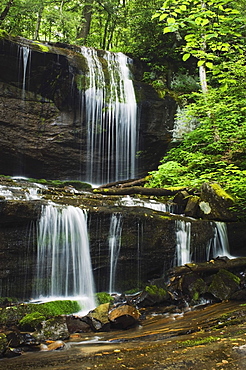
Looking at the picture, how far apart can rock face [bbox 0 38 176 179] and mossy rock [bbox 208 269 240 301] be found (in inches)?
358

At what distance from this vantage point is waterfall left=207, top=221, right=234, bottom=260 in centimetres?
836

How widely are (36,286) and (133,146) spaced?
32.6ft

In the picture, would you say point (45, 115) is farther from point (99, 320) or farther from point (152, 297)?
point (99, 320)

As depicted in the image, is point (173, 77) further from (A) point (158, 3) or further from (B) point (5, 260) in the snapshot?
(B) point (5, 260)

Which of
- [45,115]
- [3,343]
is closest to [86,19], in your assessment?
[45,115]

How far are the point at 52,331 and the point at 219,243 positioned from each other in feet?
18.2

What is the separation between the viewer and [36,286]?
21.0 ft

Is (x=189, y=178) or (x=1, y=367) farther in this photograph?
(x=189, y=178)

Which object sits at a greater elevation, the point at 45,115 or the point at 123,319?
the point at 45,115

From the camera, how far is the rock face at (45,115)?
1336 centimetres

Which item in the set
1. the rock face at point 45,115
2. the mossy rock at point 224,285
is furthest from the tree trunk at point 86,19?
the mossy rock at point 224,285

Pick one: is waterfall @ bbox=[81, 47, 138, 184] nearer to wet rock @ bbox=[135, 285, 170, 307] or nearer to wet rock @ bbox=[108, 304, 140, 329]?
wet rock @ bbox=[135, 285, 170, 307]

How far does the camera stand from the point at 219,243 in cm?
849

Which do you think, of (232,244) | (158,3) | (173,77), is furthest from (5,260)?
(158,3)
